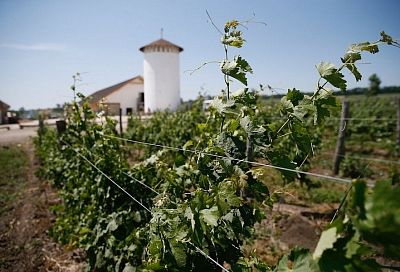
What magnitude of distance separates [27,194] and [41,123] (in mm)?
6362

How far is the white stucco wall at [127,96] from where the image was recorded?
127 feet

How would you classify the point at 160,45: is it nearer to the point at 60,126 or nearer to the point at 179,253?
the point at 60,126

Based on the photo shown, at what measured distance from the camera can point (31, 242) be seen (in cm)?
401

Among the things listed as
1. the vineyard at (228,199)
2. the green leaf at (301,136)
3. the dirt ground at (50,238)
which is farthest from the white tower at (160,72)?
the green leaf at (301,136)

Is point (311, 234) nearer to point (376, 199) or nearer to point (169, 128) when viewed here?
point (376, 199)

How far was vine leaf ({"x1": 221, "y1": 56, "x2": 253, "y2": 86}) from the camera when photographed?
170 cm

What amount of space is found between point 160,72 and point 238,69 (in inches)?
1381

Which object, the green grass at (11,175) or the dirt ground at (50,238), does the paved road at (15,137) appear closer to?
the green grass at (11,175)

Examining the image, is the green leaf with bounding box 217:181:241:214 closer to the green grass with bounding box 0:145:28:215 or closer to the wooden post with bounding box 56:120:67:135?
the green grass with bounding box 0:145:28:215

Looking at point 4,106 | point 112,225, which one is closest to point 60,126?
point 112,225

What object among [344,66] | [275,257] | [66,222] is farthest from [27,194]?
[344,66]

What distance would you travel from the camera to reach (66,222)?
4.11 m

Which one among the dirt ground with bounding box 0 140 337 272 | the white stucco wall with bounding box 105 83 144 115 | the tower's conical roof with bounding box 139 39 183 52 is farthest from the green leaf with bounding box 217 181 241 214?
the white stucco wall with bounding box 105 83 144 115

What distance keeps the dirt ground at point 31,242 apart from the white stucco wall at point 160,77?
30.2m
